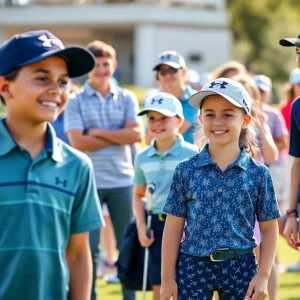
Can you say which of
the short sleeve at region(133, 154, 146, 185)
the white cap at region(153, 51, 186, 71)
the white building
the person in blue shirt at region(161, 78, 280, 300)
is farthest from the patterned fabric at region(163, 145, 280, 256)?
the white building

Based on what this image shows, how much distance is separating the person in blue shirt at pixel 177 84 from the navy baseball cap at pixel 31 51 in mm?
4072

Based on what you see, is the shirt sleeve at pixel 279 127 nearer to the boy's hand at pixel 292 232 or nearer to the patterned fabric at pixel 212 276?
the boy's hand at pixel 292 232

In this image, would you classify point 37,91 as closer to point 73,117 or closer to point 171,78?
point 73,117

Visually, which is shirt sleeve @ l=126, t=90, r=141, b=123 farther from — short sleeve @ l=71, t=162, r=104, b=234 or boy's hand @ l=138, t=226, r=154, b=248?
short sleeve @ l=71, t=162, r=104, b=234

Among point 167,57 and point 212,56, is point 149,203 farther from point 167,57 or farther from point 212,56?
point 212,56

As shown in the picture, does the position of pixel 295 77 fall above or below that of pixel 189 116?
above

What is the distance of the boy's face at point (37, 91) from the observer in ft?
13.6

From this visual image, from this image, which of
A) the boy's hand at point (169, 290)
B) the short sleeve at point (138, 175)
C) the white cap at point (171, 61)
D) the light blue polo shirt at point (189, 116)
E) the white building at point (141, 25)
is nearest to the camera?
the boy's hand at point (169, 290)

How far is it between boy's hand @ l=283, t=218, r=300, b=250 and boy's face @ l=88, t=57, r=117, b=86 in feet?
8.55

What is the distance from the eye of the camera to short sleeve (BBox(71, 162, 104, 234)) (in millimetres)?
4176

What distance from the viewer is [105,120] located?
8.45 m

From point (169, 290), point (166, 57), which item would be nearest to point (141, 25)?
point (166, 57)

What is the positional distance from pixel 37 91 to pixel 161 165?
10.5 feet

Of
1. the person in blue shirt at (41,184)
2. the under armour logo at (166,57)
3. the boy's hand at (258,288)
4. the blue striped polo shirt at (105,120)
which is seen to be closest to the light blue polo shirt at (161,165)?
the blue striped polo shirt at (105,120)
